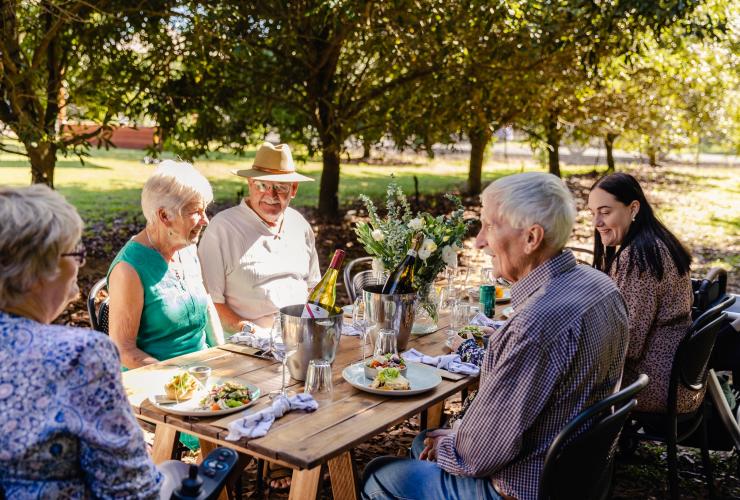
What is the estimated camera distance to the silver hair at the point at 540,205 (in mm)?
2334

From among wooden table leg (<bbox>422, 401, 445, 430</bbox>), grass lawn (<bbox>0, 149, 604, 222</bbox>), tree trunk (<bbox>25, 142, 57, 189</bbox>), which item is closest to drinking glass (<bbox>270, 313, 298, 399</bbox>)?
wooden table leg (<bbox>422, 401, 445, 430</bbox>)

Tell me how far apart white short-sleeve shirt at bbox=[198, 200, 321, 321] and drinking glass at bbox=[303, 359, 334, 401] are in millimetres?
1504

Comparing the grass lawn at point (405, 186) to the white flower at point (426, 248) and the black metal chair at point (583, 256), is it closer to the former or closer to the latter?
the black metal chair at point (583, 256)

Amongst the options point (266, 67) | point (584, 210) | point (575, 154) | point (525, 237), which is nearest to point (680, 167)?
point (575, 154)

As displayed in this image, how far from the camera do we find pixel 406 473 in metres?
2.55

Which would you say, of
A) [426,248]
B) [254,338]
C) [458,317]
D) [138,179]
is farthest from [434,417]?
[138,179]

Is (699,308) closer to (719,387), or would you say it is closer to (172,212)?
(719,387)

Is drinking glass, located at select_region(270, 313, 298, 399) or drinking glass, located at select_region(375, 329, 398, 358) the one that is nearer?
drinking glass, located at select_region(270, 313, 298, 399)

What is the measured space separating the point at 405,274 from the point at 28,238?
1.94m

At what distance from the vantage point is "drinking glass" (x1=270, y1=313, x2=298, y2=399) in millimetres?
2567

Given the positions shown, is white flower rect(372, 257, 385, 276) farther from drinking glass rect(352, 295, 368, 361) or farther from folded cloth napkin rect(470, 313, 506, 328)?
folded cloth napkin rect(470, 313, 506, 328)

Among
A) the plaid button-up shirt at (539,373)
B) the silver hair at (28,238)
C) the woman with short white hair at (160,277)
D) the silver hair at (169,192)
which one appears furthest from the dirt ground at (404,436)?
the silver hair at (28,238)

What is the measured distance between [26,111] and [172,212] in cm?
415

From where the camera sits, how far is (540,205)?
7.64 ft
